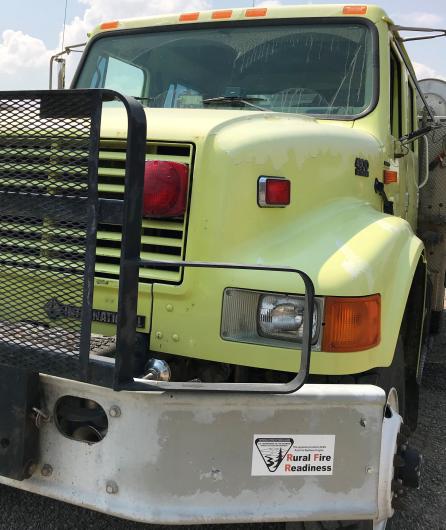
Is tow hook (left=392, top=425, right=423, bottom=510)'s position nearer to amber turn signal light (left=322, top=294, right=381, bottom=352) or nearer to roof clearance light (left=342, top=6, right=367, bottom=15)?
amber turn signal light (left=322, top=294, right=381, bottom=352)

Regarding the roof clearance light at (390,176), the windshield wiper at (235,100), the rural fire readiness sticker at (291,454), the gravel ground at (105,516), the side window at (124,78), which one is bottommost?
the gravel ground at (105,516)

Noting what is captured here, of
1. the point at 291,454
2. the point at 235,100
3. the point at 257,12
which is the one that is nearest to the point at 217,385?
the point at 291,454

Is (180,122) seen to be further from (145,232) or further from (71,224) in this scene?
(71,224)

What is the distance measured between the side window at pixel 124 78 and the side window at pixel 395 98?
5.07 feet

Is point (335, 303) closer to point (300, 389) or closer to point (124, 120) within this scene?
point (300, 389)

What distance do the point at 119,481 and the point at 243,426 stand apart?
1.47ft

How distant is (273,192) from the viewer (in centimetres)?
234

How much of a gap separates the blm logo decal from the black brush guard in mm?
222

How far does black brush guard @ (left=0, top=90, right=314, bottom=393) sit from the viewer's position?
177cm

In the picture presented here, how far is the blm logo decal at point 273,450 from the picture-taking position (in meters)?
1.95

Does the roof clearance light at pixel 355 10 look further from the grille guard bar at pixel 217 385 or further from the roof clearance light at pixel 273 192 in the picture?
the grille guard bar at pixel 217 385

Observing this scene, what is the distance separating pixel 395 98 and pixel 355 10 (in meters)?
0.61

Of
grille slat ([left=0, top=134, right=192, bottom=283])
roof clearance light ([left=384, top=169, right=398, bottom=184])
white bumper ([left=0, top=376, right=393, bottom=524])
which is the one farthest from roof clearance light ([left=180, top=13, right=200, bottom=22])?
white bumper ([left=0, top=376, right=393, bottom=524])

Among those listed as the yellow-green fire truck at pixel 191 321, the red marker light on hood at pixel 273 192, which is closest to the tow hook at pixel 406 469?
the yellow-green fire truck at pixel 191 321
